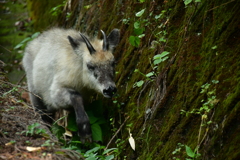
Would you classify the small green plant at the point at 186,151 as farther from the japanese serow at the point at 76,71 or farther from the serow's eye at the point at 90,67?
the serow's eye at the point at 90,67

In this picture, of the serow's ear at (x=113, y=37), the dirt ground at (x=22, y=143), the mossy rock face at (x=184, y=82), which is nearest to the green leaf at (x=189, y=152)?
the mossy rock face at (x=184, y=82)

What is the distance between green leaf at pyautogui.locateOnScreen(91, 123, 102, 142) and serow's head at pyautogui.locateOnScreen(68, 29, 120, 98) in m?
0.54

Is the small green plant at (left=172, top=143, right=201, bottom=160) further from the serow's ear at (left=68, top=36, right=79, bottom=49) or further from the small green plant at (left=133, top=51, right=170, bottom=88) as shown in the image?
the serow's ear at (left=68, top=36, right=79, bottom=49)

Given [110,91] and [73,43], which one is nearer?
[110,91]

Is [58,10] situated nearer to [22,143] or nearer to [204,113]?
[22,143]

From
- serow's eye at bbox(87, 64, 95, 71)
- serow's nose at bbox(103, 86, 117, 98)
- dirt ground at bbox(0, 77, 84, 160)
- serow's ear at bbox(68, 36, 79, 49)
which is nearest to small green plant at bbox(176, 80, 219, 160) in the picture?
dirt ground at bbox(0, 77, 84, 160)

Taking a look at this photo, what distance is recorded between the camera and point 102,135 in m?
6.01

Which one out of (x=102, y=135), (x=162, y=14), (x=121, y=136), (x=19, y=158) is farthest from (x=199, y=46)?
(x=19, y=158)

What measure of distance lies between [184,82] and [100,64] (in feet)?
5.57

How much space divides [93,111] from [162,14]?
1.92m

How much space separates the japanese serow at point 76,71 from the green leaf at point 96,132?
0.09 meters

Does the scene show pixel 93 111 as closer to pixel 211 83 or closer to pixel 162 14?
pixel 162 14

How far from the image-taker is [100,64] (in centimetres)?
599

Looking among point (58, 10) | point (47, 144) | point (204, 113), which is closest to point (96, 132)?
point (47, 144)
